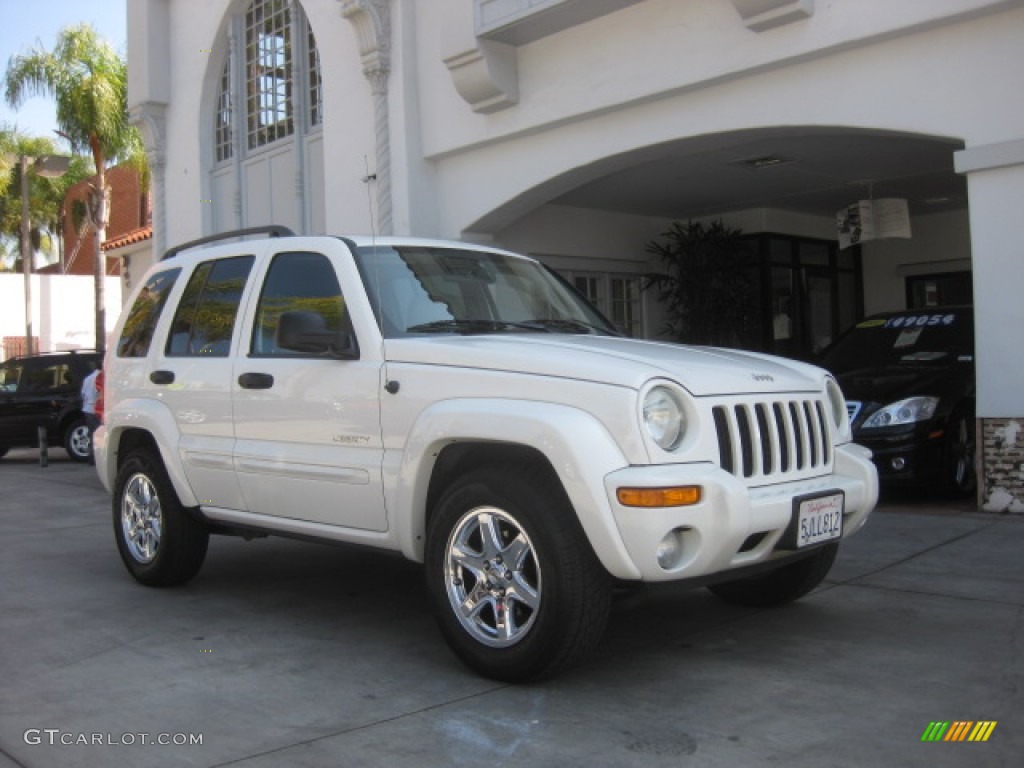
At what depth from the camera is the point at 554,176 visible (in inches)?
425

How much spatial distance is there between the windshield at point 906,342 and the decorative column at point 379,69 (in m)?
5.10

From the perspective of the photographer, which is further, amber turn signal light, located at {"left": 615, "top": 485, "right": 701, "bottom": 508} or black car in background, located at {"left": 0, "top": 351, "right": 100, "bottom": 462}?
black car in background, located at {"left": 0, "top": 351, "right": 100, "bottom": 462}

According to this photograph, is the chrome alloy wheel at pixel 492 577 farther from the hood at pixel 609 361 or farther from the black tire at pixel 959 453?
the black tire at pixel 959 453

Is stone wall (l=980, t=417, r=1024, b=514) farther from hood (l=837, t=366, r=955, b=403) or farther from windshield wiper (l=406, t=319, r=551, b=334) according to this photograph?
windshield wiper (l=406, t=319, r=551, b=334)

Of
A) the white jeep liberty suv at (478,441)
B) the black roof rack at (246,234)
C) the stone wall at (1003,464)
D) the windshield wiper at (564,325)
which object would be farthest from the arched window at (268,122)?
the windshield wiper at (564,325)

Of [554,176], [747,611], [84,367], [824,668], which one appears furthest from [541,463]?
[84,367]

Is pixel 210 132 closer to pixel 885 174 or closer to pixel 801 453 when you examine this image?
pixel 885 174

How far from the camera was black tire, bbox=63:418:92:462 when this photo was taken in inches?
619

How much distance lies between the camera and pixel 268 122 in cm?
1534

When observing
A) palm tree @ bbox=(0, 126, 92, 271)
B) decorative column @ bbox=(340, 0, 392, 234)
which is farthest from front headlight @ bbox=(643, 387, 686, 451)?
palm tree @ bbox=(0, 126, 92, 271)

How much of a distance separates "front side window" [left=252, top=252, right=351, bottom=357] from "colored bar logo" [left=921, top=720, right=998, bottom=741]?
9.56ft

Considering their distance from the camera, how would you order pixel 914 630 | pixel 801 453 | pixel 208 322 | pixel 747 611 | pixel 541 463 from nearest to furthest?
pixel 541 463, pixel 801 453, pixel 914 630, pixel 747 611, pixel 208 322

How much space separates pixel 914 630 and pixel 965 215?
11.5m

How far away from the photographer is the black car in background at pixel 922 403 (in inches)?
336
